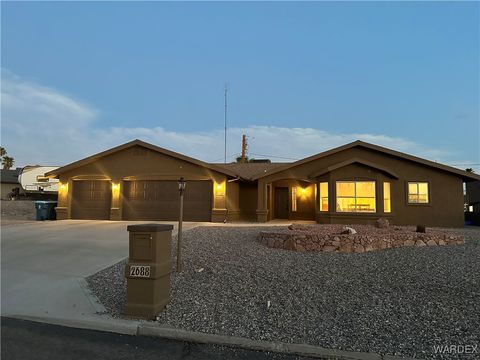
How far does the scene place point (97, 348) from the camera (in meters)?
4.65

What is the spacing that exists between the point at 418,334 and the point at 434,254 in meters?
4.99

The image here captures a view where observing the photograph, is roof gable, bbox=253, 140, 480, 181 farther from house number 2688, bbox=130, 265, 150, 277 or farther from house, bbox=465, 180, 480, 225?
house, bbox=465, 180, 480, 225

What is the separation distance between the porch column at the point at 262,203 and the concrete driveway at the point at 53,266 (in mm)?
6869

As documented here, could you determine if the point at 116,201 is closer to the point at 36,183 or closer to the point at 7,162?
the point at 36,183

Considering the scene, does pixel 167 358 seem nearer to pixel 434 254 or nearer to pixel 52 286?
pixel 52 286

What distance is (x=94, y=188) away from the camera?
20.8 meters

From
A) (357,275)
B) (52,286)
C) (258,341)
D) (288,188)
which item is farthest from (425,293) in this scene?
(288,188)

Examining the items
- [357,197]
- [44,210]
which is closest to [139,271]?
[357,197]

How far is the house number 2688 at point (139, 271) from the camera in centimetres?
558

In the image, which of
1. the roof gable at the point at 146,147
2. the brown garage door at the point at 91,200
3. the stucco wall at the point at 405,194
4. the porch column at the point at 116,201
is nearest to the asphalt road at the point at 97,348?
the stucco wall at the point at 405,194

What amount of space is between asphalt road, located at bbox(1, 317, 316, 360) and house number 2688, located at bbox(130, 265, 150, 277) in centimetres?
84

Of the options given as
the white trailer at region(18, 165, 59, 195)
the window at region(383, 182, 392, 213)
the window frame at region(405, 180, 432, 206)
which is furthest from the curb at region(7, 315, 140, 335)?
the white trailer at region(18, 165, 59, 195)

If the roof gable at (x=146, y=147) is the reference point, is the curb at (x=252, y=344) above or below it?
below

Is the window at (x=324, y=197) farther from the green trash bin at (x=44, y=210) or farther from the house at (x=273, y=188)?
the green trash bin at (x=44, y=210)
